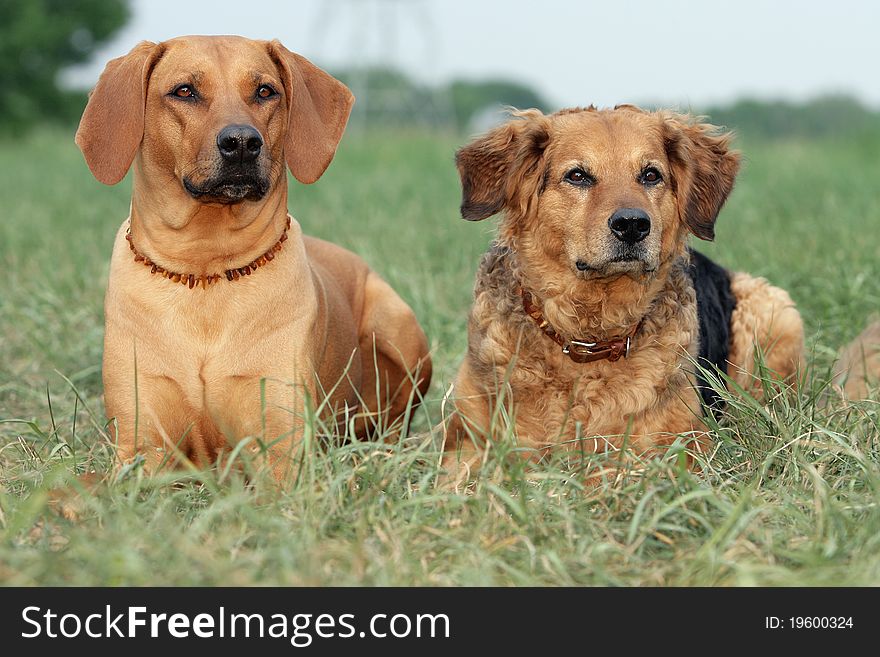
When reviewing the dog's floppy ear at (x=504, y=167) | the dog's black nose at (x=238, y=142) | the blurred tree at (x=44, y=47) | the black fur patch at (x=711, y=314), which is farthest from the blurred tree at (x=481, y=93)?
the dog's black nose at (x=238, y=142)

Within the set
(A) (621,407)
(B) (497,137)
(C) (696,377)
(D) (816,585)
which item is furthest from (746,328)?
(D) (816,585)

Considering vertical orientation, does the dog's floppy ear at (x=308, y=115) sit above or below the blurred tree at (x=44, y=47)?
below

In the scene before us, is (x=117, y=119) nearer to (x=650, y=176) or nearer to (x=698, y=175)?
(x=650, y=176)

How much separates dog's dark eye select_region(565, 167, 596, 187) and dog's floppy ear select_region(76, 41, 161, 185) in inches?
60.6

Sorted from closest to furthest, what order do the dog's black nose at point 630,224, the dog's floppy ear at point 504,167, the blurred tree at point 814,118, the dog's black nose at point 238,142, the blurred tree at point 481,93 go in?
the dog's black nose at point 238,142, the dog's black nose at point 630,224, the dog's floppy ear at point 504,167, the blurred tree at point 814,118, the blurred tree at point 481,93

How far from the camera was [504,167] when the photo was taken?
4.12m

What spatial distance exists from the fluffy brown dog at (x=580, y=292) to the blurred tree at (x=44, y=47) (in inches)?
1286

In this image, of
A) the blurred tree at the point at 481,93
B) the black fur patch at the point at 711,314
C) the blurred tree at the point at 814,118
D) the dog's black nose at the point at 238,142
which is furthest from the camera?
the blurred tree at the point at 481,93

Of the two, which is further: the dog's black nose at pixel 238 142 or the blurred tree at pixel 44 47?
the blurred tree at pixel 44 47

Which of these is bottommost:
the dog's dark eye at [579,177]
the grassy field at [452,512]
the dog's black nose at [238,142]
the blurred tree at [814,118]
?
the grassy field at [452,512]

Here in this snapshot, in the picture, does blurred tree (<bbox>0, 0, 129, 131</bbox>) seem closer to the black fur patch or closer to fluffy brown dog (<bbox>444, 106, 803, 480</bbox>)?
the black fur patch

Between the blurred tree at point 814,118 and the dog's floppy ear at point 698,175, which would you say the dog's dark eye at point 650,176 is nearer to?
the dog's floppy ear at point 698,175

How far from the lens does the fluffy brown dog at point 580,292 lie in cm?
390

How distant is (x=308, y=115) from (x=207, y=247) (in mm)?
618
